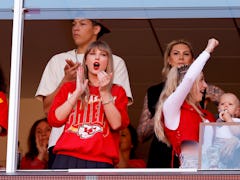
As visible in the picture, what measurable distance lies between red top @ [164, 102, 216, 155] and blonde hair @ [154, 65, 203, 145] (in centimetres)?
5

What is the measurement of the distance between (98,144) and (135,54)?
8.37ft

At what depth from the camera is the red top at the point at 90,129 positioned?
837cm

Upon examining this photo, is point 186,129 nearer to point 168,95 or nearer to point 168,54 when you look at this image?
point 168,95

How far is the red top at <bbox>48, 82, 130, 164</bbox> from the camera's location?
Result: 8.37 meters

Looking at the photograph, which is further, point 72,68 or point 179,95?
point 72,68

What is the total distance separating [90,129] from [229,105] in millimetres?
1088

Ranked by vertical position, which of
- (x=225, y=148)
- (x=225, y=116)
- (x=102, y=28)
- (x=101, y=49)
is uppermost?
(x=102, y=28)

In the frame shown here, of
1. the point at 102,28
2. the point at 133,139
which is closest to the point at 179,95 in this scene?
the point at 133,139

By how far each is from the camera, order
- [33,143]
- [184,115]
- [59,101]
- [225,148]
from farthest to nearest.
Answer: [33,143] → [59,101] → [184,115] → [225,148]

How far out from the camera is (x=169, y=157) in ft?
28.1

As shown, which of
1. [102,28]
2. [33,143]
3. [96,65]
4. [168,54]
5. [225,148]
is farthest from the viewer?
[33,143]

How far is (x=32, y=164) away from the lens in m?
8.95

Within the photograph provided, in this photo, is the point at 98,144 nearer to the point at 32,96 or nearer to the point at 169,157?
the point at 169,157

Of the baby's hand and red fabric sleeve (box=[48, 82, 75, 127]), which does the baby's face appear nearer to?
the baby's hand
